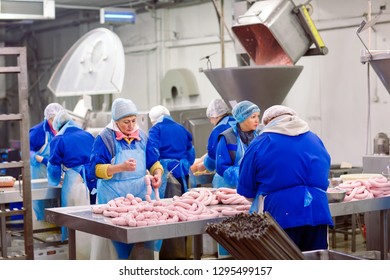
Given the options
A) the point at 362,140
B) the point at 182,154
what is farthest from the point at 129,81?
the point at 182,154

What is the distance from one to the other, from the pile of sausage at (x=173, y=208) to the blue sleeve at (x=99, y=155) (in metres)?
0.31

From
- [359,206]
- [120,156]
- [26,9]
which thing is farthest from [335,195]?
[26,9]

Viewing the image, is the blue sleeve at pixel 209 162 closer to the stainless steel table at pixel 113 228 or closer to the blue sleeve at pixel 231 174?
the blue sleeve at pixel 231 174

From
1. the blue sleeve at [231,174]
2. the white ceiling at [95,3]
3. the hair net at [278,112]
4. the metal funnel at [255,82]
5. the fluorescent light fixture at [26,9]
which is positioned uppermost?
the white ceiling at [95,3]

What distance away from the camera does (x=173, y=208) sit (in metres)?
4.00

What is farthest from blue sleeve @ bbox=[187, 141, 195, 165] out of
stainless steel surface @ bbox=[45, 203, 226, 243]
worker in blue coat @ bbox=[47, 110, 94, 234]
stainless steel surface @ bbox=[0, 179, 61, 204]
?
stainless steel surface @ bbox=[45, 203, 226, 243]

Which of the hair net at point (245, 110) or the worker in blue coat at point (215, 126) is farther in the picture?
the worker in blue coat at point (215, 126)

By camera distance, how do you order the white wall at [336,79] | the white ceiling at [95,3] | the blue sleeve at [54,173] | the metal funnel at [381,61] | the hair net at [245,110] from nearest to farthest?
1. the hair net at [245,110]
2. the metal funnel at [381,61]
3. the blue sleeve at [54,173]
4. the white wall at [336,79]
5. the white ceiling at [95,3]

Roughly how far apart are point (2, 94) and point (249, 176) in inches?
417

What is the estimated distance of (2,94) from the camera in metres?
13.5

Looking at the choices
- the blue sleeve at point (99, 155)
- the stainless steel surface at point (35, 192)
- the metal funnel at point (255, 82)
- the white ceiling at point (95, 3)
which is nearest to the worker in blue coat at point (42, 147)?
the stainless steel surface at point (35, 192)

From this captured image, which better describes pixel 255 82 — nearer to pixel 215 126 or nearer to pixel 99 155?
pixel 215 126

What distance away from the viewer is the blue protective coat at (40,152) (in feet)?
20.6
